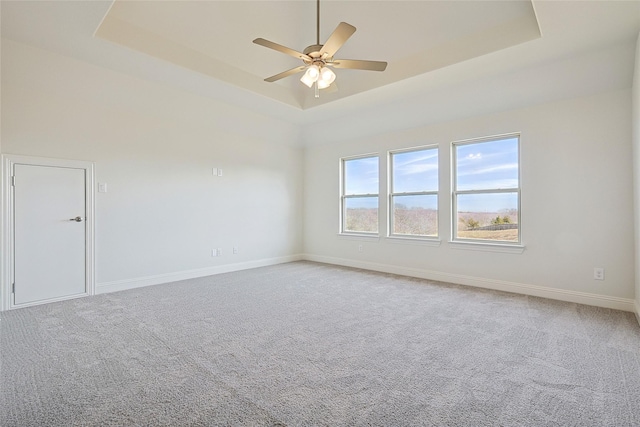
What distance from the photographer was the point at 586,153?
3.85 meters

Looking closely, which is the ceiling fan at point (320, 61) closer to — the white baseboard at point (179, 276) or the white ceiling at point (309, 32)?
the white ceiling at point (309, 32)

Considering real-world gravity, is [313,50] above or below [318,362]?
above

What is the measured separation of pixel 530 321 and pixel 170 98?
17.7 ft

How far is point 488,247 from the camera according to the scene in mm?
4613

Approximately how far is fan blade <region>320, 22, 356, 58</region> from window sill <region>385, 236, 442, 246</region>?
3505 millimetres

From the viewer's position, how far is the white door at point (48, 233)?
362 centimetres

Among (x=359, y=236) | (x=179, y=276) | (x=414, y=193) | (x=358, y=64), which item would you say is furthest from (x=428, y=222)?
(x=179, y=276)

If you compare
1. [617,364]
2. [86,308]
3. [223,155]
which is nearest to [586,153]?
[617,364]

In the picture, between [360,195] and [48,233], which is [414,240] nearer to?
[360,195]

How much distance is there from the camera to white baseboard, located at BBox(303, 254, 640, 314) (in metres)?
3.65

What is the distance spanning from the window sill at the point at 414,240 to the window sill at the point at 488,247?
0.26 meters

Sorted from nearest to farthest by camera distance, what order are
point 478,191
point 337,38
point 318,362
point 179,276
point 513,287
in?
point 318,362 < point 337,38 < point 513,287 < point 478,191 < point 179,276

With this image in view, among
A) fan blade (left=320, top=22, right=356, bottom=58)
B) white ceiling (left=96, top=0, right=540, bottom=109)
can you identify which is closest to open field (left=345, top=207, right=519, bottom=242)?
white ceiling (left=96, top=0, right=540, bottom=109)

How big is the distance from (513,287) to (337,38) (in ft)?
13.2
